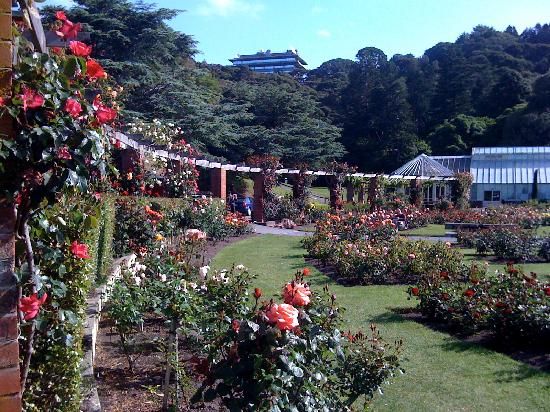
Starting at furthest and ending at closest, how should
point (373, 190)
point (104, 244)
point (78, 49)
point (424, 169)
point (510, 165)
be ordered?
point (510, 165)
point (424, 169)
point (373, 190)
point (104, 244)
point (78, 49)

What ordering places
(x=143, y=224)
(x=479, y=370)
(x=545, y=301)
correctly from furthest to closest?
(x=143, y=224) < (x=545, y=301) < (x=479, y=370)

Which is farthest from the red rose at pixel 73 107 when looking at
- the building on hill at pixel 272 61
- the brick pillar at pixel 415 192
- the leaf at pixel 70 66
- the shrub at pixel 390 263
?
the building on hill at pixel 272 61

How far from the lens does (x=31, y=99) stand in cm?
172

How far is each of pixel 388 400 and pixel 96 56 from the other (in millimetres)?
23882

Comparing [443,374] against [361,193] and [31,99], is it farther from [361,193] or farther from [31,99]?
[361,193]

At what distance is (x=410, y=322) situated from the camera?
22.4 feet

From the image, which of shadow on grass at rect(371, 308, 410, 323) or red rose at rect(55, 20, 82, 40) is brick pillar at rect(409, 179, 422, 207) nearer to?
shadow on grass at rect(371, 308, 410, 323)

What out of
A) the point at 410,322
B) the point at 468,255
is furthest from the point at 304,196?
the point at 410,322

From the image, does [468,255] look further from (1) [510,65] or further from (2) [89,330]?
(1) [510,65]

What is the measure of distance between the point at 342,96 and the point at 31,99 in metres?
59.5

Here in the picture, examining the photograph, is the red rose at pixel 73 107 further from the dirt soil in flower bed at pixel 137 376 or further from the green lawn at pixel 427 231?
the green lawn at pixel 427 231

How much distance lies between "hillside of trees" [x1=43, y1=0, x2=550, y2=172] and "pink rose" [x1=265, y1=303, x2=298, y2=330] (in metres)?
19.9

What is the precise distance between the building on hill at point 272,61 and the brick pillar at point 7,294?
309 ft

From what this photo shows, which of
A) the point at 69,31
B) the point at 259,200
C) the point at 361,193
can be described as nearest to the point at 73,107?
the point at 69,31
